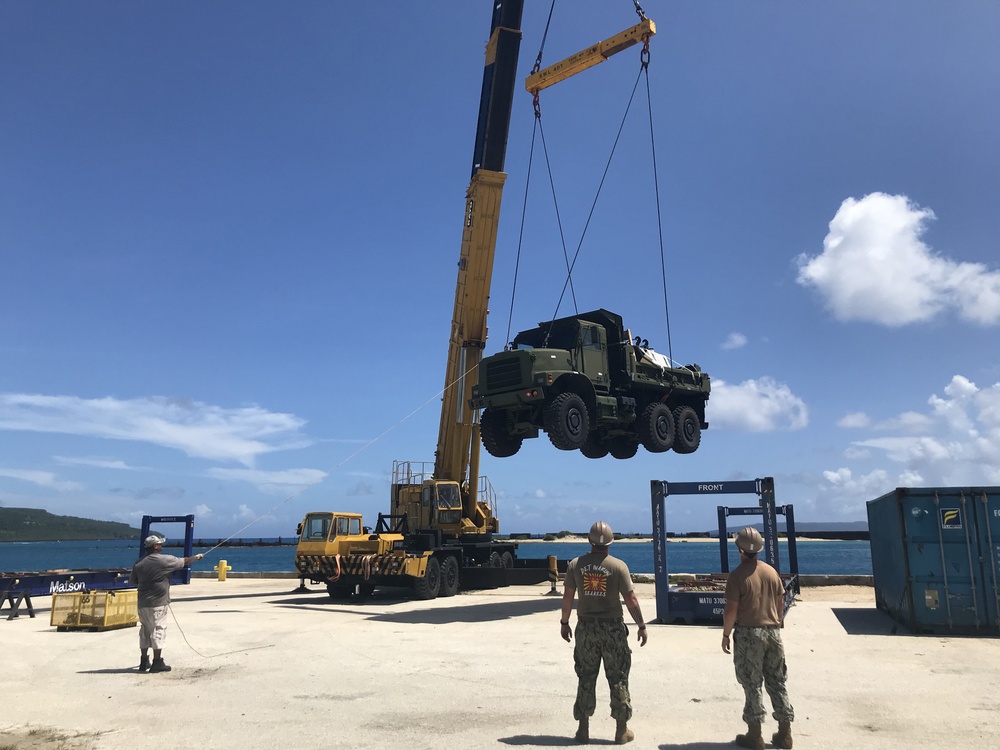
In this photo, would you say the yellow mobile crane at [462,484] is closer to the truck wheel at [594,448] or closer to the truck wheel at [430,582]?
the truck wheel at [430,582]

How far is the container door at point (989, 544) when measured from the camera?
12.4 m

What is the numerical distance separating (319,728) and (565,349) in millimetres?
10468

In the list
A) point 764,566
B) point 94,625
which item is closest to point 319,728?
point 764,566

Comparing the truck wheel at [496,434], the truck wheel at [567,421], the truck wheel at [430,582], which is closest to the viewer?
the truck wheel at [567,421]

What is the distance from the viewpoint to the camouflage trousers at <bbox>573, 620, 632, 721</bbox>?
20.0 feet

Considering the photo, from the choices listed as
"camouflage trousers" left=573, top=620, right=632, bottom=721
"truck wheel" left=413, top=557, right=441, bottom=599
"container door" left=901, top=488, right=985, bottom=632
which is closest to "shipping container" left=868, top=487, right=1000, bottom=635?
"container door" left=901, top=488, right=985, bottom=632

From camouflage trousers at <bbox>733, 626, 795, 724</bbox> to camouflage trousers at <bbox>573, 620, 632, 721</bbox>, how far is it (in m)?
0.93

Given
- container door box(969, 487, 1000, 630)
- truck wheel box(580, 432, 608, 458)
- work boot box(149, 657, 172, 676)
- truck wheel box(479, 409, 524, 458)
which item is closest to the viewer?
work boot box(149, 657, 172, 676)

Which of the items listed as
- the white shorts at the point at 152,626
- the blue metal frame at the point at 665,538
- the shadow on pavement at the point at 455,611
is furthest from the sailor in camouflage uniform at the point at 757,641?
the shadow on pavement at the point at 455,611

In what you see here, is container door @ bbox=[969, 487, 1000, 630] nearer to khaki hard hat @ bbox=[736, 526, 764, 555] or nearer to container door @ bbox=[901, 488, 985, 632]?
container door @ bbox=[901, 488, 985, 632]

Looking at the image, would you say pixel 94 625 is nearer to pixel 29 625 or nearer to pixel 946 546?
pixel 29 625

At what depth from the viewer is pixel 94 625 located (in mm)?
13906

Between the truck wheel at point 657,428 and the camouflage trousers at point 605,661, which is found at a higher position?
the truck wheel at point 657,428

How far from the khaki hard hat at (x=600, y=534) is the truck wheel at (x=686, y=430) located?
1213cm
